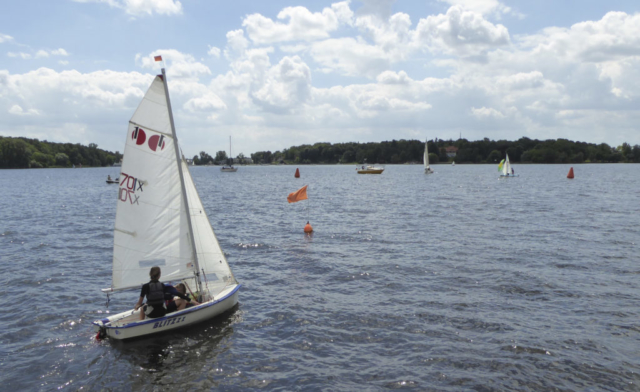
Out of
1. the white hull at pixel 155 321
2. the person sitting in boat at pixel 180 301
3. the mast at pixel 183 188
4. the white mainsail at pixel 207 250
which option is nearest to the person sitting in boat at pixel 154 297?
the white hull at pixel 155 321

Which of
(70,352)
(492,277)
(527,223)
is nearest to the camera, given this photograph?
(70,352)

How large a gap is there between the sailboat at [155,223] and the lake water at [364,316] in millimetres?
717

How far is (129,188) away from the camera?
50.8 ft

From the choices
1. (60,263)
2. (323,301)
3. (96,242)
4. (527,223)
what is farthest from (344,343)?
(527,223)

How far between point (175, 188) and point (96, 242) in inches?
752

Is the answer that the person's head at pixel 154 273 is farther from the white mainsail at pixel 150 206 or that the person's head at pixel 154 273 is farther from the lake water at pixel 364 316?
the lake water at pixel 364 316

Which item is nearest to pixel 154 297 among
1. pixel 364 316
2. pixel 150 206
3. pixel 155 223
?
pixel 155 223

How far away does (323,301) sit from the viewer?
18.8 m

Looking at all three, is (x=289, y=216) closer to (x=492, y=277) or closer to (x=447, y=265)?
(x=447, y=265)

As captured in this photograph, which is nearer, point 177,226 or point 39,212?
point 177,226

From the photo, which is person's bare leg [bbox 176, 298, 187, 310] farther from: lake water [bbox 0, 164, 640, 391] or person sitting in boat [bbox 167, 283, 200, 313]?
lake water [bbox 0, 164, 640, 391]

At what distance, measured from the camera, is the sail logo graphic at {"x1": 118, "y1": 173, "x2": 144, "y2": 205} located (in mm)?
15367

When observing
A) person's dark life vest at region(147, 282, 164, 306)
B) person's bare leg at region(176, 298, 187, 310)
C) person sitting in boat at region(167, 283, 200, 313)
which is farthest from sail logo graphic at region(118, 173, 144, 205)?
person's bare leg at region(176, 298, 187, 310)

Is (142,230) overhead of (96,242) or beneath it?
overhead
